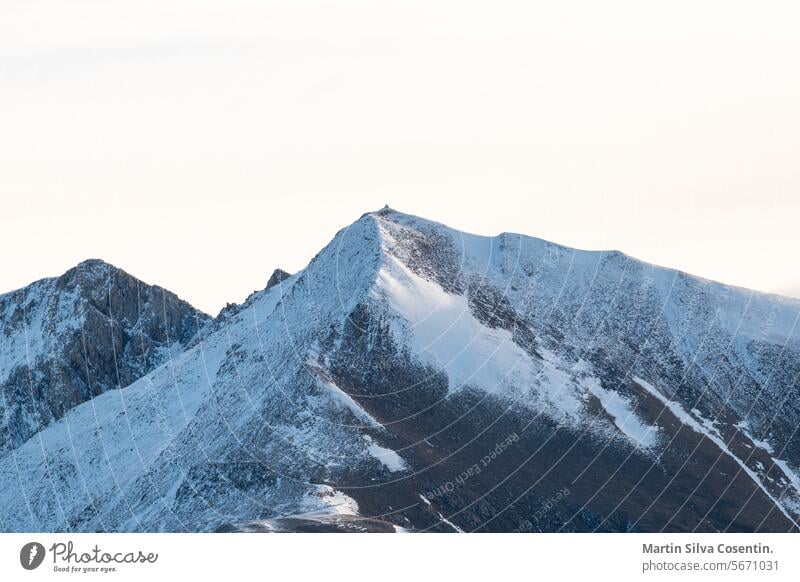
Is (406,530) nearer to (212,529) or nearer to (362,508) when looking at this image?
(362,508)
